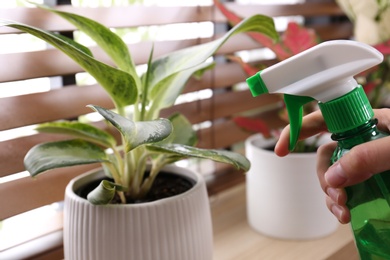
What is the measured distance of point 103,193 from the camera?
42 cm

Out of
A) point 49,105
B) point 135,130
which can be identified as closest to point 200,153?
point 135,130

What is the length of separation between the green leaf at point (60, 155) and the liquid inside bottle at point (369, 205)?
222 millimetres

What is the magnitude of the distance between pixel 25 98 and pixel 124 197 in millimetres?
164

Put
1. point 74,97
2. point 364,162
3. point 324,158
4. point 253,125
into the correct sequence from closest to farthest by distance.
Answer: point 364,162 → point 324,158 → point 74,97 → point 253,125

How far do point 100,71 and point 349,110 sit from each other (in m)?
0.21

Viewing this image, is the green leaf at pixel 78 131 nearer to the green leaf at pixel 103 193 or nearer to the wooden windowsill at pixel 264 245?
the green leaf at pixel 103 193

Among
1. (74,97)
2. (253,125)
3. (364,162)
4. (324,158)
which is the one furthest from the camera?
(253,125)

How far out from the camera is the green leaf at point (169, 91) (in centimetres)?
51

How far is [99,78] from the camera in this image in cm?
44

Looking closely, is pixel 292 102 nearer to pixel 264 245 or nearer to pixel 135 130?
pixel 135 130

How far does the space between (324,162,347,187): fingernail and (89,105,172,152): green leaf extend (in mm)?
129

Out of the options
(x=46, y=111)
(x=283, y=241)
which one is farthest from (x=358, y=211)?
(x=46, y=111)

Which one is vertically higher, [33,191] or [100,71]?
[100,71]

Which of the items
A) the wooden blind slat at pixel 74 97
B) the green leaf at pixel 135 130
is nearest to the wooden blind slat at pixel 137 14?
the wooden blind slat at pixel 74 97
